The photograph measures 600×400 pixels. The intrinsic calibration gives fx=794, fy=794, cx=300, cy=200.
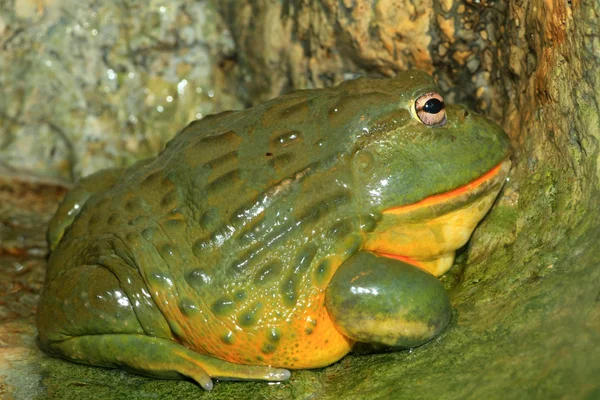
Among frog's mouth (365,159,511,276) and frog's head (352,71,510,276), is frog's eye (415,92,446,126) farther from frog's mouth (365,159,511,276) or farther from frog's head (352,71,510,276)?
frog's mouth (365,159,511,276)

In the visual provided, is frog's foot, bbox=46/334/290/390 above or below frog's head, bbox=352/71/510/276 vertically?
below

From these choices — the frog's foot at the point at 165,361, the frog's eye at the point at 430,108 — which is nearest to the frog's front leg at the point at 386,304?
the frog's foot at the point at 165,361

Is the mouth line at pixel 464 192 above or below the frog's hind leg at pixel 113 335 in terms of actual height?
above

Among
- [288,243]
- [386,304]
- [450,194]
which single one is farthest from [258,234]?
[450,194]

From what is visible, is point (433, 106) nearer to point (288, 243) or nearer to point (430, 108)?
point (430, 108)

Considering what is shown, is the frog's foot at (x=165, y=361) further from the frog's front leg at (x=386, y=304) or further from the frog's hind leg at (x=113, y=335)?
the frog's front leg at (x=386, y=304)

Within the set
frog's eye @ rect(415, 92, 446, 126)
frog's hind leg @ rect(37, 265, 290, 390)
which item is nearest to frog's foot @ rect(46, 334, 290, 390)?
frog's hind leg @ rect(37, 265, 290, 390)
